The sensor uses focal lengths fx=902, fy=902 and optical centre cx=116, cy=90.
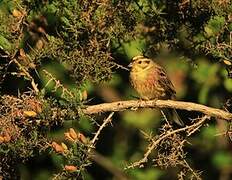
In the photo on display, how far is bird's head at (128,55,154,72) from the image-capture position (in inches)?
216

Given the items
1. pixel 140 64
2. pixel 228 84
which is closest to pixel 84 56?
pixel 140 64

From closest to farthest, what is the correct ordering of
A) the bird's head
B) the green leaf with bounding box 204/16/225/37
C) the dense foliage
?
the dense foliage, the green leaf with bounding box 204/16/225/37, the bird's head

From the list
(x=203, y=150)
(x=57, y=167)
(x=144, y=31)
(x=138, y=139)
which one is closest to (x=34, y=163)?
(x=57, y=167)

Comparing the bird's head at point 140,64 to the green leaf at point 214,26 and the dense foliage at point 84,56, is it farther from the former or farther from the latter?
the green leaf at point 214,26

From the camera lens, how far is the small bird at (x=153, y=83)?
5762 mm

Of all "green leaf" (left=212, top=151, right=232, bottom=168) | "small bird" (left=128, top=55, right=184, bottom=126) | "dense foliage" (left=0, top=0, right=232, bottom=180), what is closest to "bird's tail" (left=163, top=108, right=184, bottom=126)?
"small bird" (left=128, top=55, right=184, bottom=126)

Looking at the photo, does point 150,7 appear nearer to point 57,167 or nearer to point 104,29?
point 104,29

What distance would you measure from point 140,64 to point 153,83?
0.26 meters

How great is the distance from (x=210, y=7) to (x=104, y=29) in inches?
23.7

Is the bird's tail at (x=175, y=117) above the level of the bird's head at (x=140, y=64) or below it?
below

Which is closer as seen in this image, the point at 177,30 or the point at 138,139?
the point at 177,30

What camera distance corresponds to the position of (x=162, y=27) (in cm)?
529

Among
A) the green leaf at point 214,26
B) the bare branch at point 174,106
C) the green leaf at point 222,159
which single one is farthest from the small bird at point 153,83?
the green leaf at point 222,159

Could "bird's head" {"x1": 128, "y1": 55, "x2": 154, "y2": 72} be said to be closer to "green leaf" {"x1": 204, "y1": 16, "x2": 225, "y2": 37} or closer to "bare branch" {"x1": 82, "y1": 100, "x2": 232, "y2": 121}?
"green leaf" {"x1": 204, "y1": 16, "x2": 225, "y2": 37}
